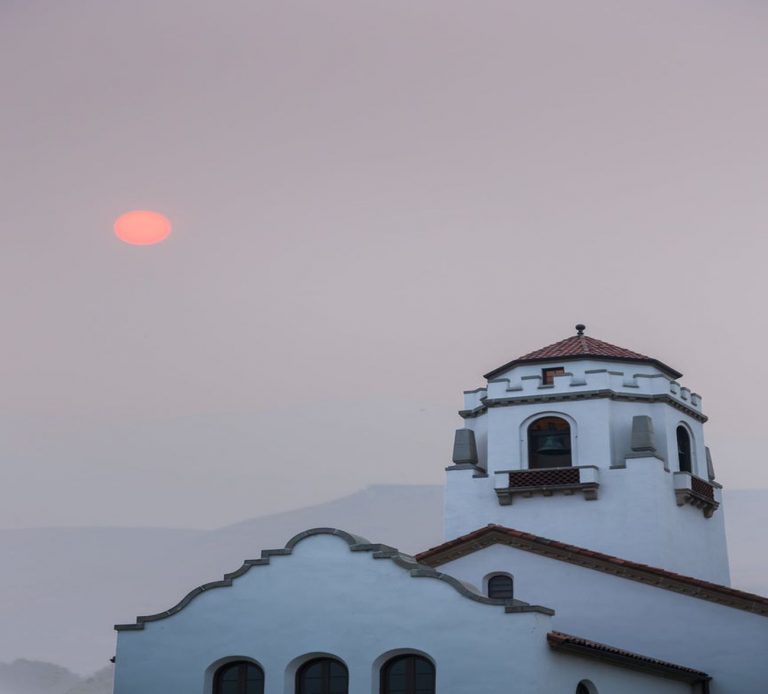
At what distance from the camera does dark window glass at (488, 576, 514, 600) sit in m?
34.3

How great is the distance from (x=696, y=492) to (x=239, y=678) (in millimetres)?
17851

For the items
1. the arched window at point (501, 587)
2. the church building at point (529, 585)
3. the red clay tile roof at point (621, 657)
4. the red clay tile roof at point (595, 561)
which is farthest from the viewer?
the arched window at point (501, 587)

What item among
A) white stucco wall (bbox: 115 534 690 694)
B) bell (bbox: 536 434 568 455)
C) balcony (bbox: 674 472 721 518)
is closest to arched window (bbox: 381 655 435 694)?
white stucco wall (bbox: 115 534 690 694)

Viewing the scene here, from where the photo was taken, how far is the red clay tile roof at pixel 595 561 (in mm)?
31484

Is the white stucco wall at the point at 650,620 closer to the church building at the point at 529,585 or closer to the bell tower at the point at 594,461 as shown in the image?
the church building at the point at 529,585

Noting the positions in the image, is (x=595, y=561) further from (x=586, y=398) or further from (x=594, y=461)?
(x=586, y=398)

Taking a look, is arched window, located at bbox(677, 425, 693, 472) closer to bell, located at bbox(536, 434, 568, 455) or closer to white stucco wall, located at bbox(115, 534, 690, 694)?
bell, located at bbox(536, 434, 568, 455)

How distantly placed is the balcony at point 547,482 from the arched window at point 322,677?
12.1 metres

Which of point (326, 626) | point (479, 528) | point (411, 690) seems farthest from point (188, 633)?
point (479, 528)

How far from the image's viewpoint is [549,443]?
38.0 meters

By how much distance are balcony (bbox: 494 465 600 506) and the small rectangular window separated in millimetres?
3432

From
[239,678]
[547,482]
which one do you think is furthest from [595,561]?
[239,678]

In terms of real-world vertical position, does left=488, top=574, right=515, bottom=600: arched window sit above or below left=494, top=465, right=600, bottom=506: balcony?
below

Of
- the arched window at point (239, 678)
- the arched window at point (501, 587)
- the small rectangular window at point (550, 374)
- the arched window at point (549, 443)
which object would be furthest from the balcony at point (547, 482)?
the arched window at point (239, 678)
